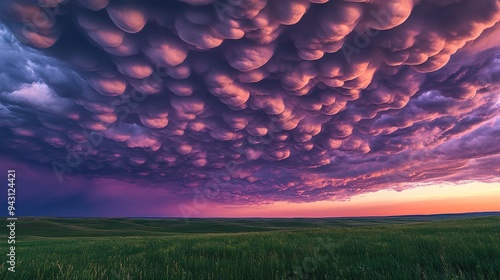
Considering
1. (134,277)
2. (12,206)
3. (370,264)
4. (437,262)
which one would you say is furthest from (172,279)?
(12,206)

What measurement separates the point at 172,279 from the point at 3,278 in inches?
134

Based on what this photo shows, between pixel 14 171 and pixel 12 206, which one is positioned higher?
pixel 14 171

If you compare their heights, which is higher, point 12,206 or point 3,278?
point 12,206

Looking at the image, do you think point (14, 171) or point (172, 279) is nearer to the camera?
point (172, 279)

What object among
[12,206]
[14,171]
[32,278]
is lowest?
[32,278]

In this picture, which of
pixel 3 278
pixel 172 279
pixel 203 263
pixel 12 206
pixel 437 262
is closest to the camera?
pixel 172 279

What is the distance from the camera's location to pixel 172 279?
4789 mm

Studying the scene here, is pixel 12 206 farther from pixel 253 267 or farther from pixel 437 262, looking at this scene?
pixel 437 262

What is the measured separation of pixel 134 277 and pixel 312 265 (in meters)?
3.52

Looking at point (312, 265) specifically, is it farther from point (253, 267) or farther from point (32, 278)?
point (32, 278)

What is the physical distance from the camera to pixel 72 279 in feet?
15.7

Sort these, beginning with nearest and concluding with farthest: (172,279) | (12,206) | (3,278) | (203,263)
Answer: (172,279) → (3,278) → (203,263) → (12,206)

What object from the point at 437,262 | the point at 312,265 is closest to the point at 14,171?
the point at 312,265

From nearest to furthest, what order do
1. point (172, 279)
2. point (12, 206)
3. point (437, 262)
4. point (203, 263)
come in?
point (172, 279), point (437, 262), point (203, 263), point (12, 206)
